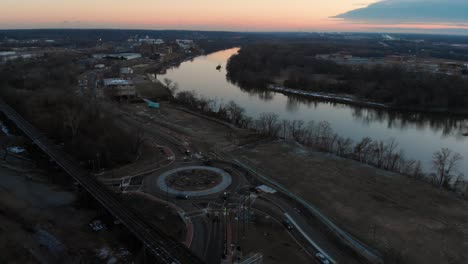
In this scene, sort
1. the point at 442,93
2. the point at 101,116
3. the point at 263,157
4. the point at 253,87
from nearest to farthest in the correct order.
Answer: the point at 263,157, the point at 101,116, the point at 442,93, the point at 253,87

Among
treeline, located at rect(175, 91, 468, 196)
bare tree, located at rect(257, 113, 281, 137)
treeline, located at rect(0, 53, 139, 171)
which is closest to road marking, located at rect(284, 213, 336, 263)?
treeline, located at rect(175, 91, 468, 196)

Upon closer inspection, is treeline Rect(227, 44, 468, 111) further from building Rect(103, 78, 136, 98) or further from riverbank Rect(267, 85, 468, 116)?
building Rect(103, 78, 136, 98)

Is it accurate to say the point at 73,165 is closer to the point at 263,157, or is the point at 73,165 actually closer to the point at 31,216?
the point at 31,216

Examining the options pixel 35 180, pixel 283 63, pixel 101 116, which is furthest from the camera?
pixel 283 63

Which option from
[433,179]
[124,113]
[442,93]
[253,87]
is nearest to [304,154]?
[433,179]

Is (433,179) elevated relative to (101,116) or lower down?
lower down

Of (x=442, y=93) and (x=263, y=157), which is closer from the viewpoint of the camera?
(x=263, y=157)

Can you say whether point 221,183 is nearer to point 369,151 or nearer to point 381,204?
point 381,204
